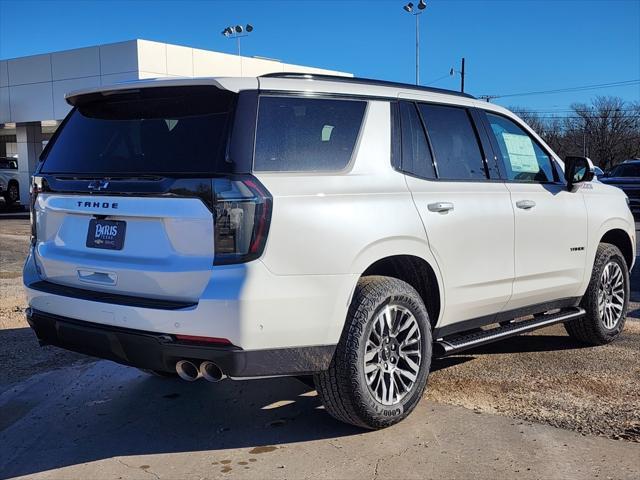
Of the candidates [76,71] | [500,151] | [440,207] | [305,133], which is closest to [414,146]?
[440,207]

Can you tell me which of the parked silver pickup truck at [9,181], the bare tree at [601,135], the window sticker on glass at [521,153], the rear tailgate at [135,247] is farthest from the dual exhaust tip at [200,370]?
the bare tree at [601,135]

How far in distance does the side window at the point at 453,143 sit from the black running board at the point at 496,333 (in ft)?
3.58

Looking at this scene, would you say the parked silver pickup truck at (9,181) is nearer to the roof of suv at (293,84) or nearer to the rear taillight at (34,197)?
the rear taillight at (34,197)

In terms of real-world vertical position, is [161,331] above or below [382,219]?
below

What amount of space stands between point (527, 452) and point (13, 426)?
10.2 feet

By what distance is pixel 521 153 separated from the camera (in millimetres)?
5207

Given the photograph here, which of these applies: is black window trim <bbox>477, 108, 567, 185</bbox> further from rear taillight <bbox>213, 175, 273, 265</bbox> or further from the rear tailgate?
the rear tailgate

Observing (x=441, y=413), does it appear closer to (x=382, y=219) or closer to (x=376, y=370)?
(x=376, y=370)

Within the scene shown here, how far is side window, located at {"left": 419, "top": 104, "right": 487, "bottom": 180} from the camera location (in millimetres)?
4473

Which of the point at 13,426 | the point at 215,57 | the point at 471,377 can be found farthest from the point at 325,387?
the point at 215,57

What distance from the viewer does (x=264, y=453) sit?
12.2ft

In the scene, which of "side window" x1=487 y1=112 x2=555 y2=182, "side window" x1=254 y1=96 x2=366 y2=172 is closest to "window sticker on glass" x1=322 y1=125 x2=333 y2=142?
"side window" x1=254 y1=96 x2=366 y2=172

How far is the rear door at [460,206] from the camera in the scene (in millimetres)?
4199

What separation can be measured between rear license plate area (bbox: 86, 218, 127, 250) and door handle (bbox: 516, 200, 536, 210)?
2.79 meters
